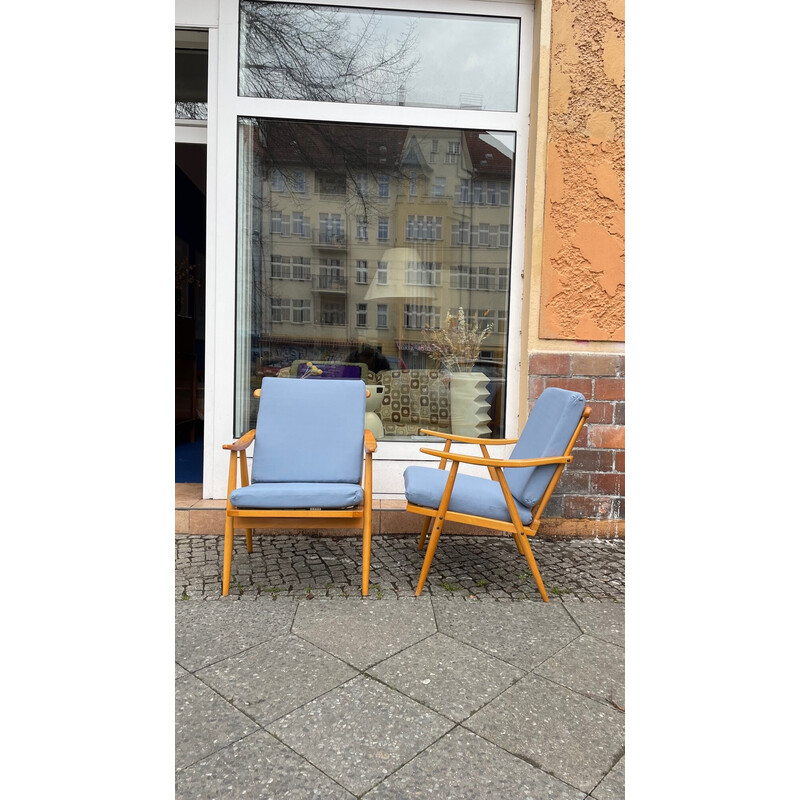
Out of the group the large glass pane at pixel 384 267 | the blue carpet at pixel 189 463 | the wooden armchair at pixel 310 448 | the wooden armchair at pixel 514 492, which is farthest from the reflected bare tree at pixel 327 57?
the blue carpet at pixel 189 463

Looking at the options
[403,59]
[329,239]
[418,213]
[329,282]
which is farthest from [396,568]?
[403,59]

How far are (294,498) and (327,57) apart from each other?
306cm

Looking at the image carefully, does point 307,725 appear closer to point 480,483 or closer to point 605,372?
point 480,483

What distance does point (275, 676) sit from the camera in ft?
6.15

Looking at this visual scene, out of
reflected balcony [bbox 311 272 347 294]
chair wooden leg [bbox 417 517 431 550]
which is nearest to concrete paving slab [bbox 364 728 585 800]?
chair wooden leg [bbox 417 517 431 550]

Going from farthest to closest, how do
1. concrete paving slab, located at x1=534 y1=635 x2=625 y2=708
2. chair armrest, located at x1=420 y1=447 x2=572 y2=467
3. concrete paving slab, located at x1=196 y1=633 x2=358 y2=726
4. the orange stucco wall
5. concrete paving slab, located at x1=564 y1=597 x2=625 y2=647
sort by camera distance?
the orange stucco wall → chair armrest, located at x1=420 y1=447 x2=572 y2=467 → concrete paving slab, located at x1=564 y1=597 x2=625 y2=647 → concrete paving slab, located at x1=534 y1=635 x2=625 y2=708 → concrete paving slab, located at x1=196 y1=633 x2=358 y2=726

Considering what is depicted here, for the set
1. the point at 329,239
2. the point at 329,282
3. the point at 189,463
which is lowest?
the point at 189,463

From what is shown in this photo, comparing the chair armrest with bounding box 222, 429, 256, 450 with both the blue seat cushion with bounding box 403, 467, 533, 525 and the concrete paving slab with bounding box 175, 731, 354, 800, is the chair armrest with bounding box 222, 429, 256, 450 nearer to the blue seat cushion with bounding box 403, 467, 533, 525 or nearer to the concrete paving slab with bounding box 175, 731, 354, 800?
the blue seat cushion with bounding box 403, 467, 533, 525

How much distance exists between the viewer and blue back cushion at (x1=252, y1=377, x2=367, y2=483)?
300 cm

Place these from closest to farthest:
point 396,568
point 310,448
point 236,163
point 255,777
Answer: point 255,777
point 396,568
point 310,448
point 236,163

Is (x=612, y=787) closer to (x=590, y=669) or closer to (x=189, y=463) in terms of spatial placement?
(x=590, y=669)

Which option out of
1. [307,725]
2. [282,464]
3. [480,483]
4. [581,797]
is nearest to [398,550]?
[480,483]
